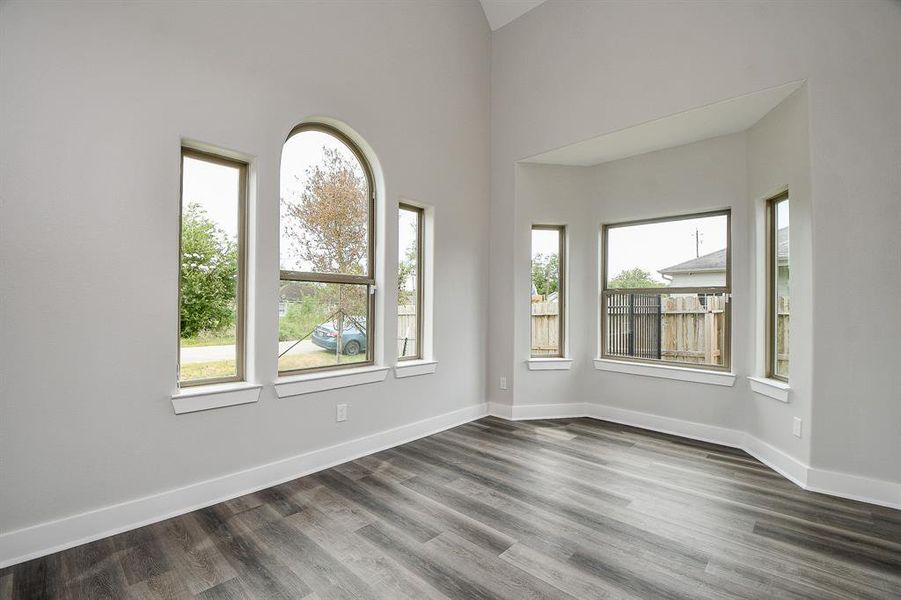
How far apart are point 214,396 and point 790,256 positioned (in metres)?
3.95

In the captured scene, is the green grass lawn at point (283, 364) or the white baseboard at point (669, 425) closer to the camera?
the green grass lawn at point (283, 364)

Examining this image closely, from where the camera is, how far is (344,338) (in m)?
3.41

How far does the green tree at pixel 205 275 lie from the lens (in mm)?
2582

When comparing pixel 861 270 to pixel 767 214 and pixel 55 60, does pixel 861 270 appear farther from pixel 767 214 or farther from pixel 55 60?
pixel 55 60

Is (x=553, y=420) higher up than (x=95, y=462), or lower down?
lower down

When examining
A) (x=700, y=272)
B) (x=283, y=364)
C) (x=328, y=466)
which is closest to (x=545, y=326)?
(x=700, y=272)

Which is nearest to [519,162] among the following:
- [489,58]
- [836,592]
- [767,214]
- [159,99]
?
[489,58]

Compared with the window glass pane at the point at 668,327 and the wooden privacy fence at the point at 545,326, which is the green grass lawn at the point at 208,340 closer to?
the wooden privacy fence at the point at 545,326

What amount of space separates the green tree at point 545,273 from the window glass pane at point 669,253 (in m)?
0.55

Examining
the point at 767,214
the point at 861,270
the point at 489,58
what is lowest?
the point at 861,270

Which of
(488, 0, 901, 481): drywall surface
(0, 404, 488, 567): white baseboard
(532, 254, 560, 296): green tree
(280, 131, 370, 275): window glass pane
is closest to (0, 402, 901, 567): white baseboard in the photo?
(0, 404, 488, 567): white baseboard

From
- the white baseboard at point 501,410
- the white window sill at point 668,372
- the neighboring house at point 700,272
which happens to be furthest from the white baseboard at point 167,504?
the neighboring house at point 700,272

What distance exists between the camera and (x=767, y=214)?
354cm

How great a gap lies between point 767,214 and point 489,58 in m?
3.13
